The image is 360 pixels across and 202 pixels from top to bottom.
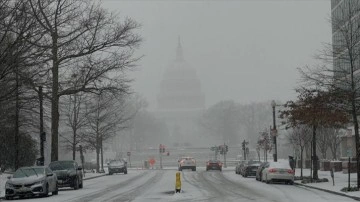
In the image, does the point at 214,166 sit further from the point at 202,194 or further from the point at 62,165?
the point at 202,194

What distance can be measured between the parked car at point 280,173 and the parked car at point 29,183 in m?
14.5

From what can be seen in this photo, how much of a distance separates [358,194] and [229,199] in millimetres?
5711

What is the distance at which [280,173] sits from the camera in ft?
127

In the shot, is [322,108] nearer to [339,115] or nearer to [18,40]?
[339,115]

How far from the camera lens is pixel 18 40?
87.5ft

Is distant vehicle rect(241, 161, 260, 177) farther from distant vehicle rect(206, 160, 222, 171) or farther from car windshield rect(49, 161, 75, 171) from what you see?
distant vehicle rect(206, 160, 222, 171)

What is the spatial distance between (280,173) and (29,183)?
53.5 ft

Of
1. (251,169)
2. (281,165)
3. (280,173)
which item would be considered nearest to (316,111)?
(280,173)

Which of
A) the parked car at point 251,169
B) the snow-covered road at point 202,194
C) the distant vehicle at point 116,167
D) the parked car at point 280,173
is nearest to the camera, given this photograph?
the snow-covered road at point 202,194

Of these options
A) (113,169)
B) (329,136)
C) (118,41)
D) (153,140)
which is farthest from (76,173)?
(153,140)

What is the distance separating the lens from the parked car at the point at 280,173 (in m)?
38.8

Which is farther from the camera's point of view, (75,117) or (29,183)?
(75,117)

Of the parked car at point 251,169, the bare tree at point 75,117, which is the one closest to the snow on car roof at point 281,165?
the parked car at point 251,169

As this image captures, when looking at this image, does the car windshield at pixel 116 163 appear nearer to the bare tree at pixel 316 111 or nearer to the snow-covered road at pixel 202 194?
the snow-covered road at pixel 202 194
